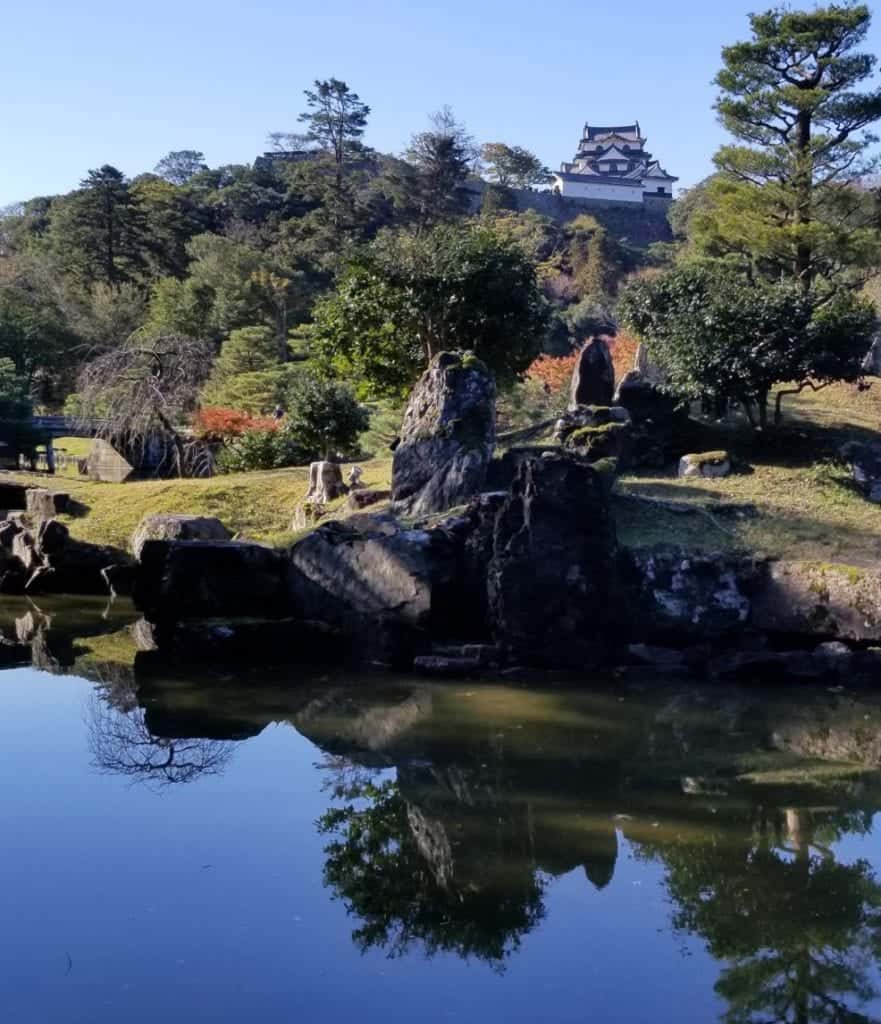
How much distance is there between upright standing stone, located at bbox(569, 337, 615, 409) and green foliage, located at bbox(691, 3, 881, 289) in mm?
5368

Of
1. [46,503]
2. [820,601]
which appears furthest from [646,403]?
[46,503]

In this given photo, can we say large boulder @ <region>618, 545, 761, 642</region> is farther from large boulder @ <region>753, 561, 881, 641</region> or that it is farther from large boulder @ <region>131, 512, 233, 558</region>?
large boulder @ <region>131, 512, 233, 558</region>

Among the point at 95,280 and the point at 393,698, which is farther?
the point at 95,280

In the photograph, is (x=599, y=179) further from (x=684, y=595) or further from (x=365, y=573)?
(x=365, y=573)

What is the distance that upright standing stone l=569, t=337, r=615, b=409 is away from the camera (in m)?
14.6

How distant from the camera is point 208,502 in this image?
52.2ft

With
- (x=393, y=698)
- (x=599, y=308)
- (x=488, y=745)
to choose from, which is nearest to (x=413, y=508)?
(x=393, y=698)

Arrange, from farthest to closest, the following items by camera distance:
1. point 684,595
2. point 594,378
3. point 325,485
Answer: point 325,485, point 594,378, point 684,595

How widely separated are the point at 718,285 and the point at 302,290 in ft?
75.0

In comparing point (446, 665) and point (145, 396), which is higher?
point (145, 396)

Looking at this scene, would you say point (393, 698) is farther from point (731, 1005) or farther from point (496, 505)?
point (731, 1005)

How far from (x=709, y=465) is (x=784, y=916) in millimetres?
8439

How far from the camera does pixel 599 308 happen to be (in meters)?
38.3

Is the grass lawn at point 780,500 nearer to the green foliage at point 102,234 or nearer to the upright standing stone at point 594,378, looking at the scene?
the upright standing stone at point 594,378
